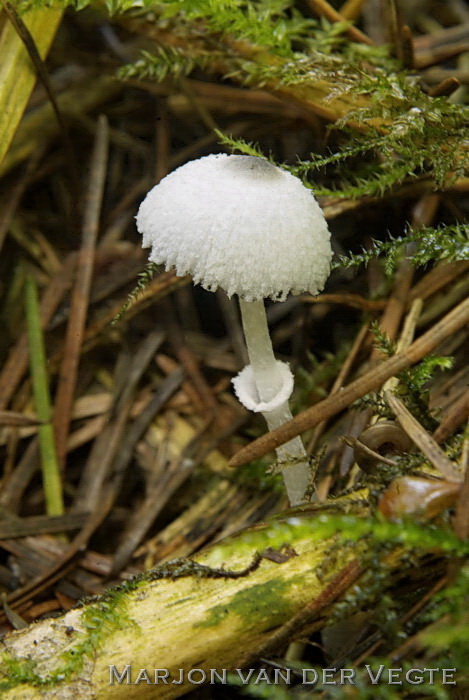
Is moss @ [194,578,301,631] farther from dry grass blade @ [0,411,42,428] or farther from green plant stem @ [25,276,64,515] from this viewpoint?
dry grass blade @ [0,411,42,428]

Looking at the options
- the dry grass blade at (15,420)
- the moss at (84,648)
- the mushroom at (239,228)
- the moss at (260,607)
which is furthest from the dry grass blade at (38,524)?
the mushroom at (239,228)

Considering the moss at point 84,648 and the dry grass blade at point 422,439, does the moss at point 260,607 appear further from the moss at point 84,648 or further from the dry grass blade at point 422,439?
the dry grass blade at point 422,439

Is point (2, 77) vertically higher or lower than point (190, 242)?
higher

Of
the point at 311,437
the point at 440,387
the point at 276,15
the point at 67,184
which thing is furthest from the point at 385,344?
the point at 67,184

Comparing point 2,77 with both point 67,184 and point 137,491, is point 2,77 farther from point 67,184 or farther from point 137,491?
point 137,491

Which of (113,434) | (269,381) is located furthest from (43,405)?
(269,381)

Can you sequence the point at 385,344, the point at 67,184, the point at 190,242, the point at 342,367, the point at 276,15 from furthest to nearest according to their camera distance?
the point at 67,184 < the point at 276,15 < the point at 342,367 < the point at 385,344 < the point at 190,242

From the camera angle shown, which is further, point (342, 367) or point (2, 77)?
point (342, 367)

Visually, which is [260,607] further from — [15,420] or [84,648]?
[15,420]
